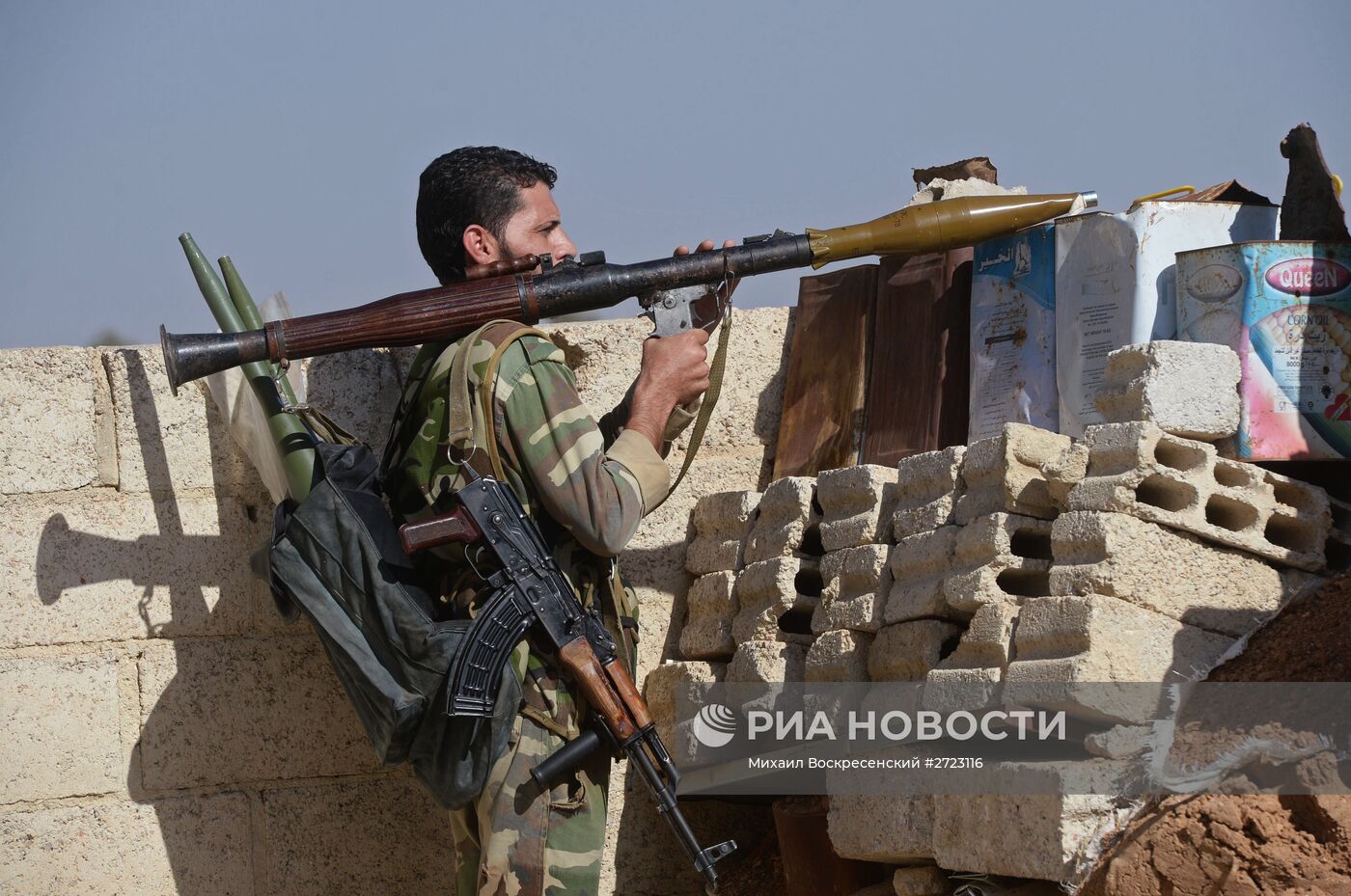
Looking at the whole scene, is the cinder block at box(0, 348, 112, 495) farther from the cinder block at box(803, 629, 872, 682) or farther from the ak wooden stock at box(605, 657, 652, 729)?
the cinder block at box(803, 629, 872, 682)

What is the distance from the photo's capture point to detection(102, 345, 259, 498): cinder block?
407cm

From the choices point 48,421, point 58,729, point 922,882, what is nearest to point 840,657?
point 922,882

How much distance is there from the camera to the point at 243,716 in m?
4.02

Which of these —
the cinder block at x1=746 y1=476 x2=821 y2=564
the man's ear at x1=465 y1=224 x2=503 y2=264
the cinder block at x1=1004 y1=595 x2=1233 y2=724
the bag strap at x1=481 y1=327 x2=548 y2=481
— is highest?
the man's ear at x1=465 y1=224 x2=503 y2=264

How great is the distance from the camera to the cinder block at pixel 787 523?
12.5 ft

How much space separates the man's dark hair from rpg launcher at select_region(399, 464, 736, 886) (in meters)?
0.77

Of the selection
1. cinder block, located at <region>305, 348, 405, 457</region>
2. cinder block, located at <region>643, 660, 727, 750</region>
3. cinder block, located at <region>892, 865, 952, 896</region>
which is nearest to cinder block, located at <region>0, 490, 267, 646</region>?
cinder block, located at <region>305, 348, 405, 457</region>

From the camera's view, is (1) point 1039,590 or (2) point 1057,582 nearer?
(2) point 1057,582

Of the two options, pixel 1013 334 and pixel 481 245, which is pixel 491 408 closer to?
pixel 481 245

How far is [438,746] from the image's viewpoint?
312 centimetres

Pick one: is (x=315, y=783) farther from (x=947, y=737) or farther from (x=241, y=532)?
(x=947, y=737)

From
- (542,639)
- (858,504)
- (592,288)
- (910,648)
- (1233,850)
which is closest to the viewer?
(1233,850)

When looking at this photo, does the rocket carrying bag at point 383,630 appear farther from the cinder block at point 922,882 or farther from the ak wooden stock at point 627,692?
the cinder block at point 922,882

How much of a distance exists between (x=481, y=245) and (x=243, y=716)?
151 cm
